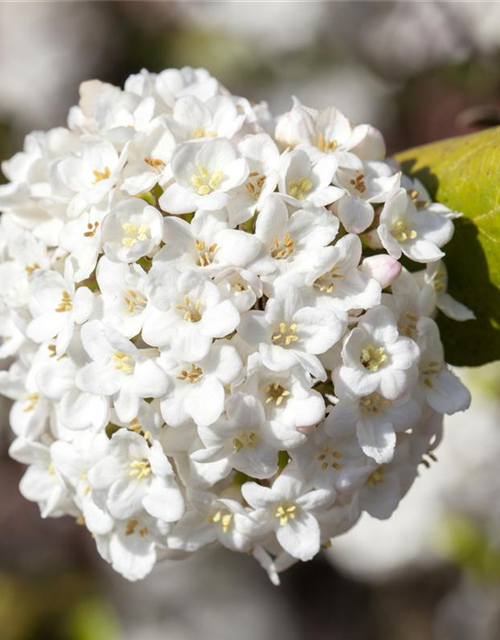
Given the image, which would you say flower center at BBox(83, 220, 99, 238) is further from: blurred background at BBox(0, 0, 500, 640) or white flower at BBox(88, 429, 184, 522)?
blurred background at BBox(0, 0, 500, 640)

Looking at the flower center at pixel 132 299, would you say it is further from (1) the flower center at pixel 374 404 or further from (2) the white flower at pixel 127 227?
(1) the flower center at pixel 374 404

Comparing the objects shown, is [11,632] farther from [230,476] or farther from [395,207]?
[395,207]

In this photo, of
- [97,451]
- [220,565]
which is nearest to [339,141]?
[97,451]

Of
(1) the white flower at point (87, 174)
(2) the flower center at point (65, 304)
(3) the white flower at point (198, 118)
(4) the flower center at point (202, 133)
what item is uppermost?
(3) the white flower at point (198, 118)

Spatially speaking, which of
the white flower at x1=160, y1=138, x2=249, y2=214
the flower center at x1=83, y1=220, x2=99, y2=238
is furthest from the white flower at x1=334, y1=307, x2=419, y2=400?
the flower center at x1=83, y1=220, x2=99, y2=238

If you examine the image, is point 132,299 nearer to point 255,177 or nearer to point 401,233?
point 255,177

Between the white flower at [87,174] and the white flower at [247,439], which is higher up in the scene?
the white flower at [87,174]

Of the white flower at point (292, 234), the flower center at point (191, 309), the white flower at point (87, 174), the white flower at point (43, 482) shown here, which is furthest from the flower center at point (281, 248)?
the white flower at point (43, 482)
